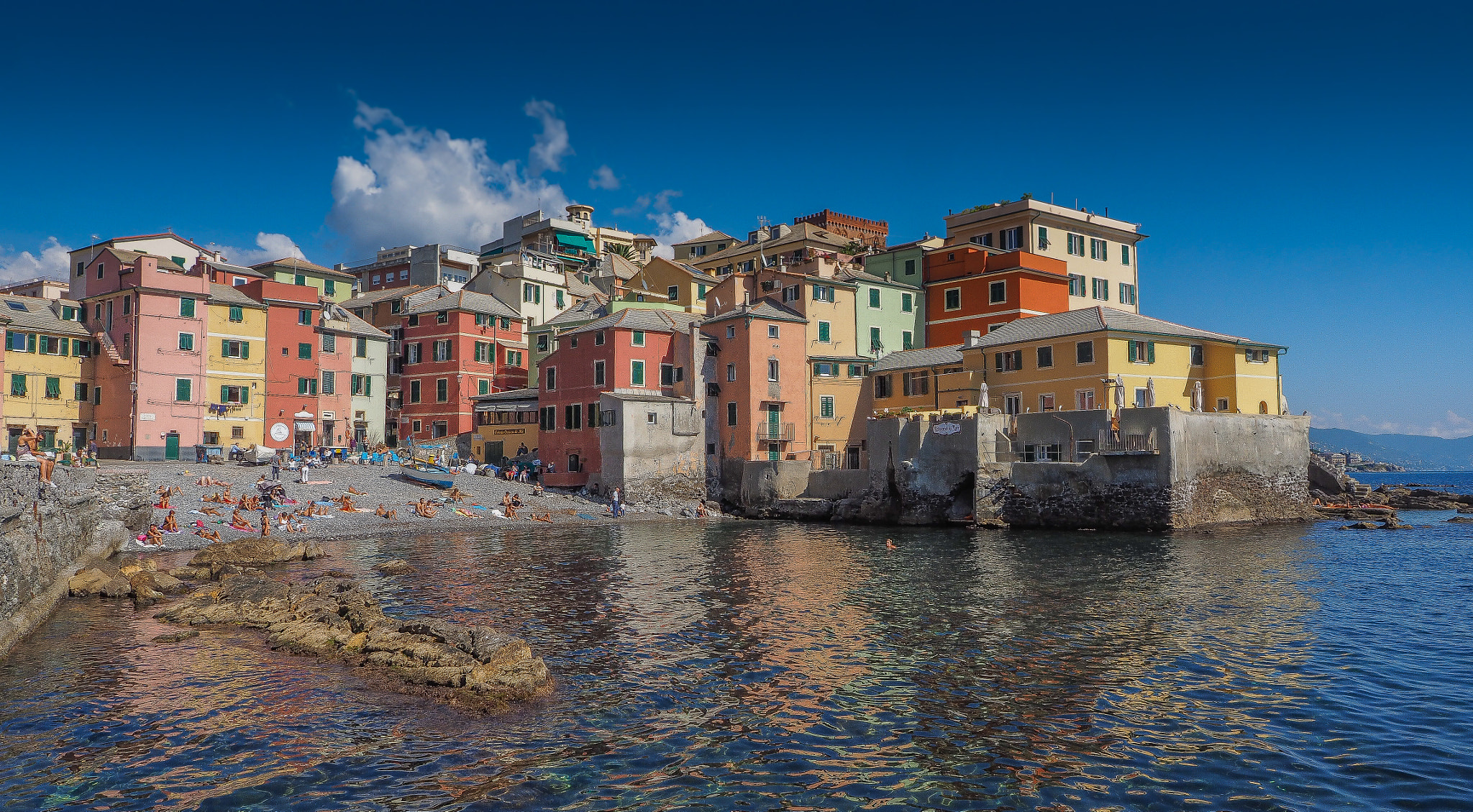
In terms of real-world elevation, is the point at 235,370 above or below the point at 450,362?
below

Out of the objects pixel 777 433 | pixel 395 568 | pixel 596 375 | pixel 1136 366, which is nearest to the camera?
pixel 395 568

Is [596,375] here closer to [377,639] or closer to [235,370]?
[235,370]

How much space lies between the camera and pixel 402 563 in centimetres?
3778

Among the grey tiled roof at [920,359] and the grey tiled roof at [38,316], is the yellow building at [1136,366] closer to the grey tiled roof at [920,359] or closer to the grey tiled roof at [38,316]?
the grey tiled roof at [920,359]

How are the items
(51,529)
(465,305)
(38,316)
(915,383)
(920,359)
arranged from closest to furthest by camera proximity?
(51,529), (38,316), (915,383), (920,359), (465,305)

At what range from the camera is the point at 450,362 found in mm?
80750

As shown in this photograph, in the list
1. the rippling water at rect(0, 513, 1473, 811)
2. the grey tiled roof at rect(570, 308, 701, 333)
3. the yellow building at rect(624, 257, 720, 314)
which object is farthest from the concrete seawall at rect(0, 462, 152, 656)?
the yellow building at rect(624, 257, 720, 314)

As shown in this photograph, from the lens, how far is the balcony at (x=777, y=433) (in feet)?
223

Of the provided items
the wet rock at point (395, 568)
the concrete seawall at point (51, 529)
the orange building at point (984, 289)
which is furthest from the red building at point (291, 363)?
the orange building at point (984, 289)

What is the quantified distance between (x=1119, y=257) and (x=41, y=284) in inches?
4006

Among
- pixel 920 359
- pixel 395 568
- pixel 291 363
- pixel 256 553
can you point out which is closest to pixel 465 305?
pixel 291 363

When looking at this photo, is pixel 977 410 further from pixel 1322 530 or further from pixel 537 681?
pixel 537 681

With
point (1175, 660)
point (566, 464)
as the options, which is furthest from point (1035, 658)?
point (566, 464)

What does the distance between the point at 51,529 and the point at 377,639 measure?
14.1 m
